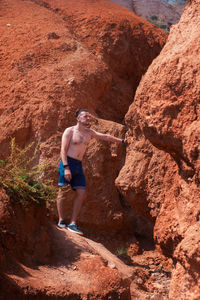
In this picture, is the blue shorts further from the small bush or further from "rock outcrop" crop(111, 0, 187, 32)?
"rock outcrop" crop(111, 0, 187, 32)

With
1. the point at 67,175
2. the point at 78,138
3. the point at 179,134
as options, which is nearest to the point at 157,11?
the point at 78,138

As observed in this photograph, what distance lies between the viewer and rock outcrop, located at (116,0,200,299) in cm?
338

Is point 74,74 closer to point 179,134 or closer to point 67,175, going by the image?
point 67,175

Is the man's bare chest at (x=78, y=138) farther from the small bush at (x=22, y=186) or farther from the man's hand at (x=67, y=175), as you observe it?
the small bush at (x=22, y=186)

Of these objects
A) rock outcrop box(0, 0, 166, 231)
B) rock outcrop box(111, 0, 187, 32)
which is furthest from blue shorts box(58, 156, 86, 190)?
rock outcrop box(111, 0, 187, 32)

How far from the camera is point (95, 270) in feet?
14.9

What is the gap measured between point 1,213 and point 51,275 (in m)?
0.82

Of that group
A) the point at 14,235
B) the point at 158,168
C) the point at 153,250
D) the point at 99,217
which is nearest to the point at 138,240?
the point at 153,250

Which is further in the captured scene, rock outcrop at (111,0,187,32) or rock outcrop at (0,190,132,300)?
rock outcrop at (111,0,187,32)

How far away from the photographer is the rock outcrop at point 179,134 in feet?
11.1

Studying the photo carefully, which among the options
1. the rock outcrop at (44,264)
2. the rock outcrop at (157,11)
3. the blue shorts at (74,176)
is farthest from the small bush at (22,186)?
the rock outcrop at (157,11)

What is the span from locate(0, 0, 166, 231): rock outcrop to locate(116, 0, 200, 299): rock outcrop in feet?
9.08

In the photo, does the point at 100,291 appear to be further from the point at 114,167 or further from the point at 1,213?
the point at 114,167

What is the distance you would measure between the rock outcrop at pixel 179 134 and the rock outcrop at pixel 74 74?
2.77 m
